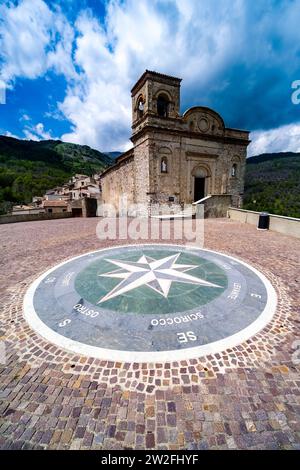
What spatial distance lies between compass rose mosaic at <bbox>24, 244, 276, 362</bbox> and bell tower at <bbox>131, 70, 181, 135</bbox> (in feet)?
56.7

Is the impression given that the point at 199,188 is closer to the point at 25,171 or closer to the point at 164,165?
the point at 164,165

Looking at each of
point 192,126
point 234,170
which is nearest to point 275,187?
point 234,170

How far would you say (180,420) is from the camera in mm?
2043

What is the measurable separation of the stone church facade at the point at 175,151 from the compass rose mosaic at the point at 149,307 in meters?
15.0

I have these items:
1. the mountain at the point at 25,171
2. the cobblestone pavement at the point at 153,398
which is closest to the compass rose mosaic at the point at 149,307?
the cobblestone pavement at the point at 153,398

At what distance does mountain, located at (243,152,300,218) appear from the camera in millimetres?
53259

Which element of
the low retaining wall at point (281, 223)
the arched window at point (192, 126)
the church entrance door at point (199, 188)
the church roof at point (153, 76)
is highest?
the church roof at point (153, 76)

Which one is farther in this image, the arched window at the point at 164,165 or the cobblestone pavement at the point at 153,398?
the arched window at the point at 164,165

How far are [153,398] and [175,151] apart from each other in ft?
69.3

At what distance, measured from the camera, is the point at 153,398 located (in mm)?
2270

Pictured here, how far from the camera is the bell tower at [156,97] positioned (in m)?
18.8

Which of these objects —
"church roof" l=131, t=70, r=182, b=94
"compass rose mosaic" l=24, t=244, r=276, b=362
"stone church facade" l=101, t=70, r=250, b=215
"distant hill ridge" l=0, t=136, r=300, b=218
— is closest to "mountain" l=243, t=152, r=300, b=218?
"distant hill ridge" l=0, t=136, r=300, b=218

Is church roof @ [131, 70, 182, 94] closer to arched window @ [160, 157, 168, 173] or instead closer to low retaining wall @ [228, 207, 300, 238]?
arched window @ [160, 157, 168, 173]

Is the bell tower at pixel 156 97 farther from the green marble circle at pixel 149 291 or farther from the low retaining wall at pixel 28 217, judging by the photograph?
the green marble circle at pixel 149 291
